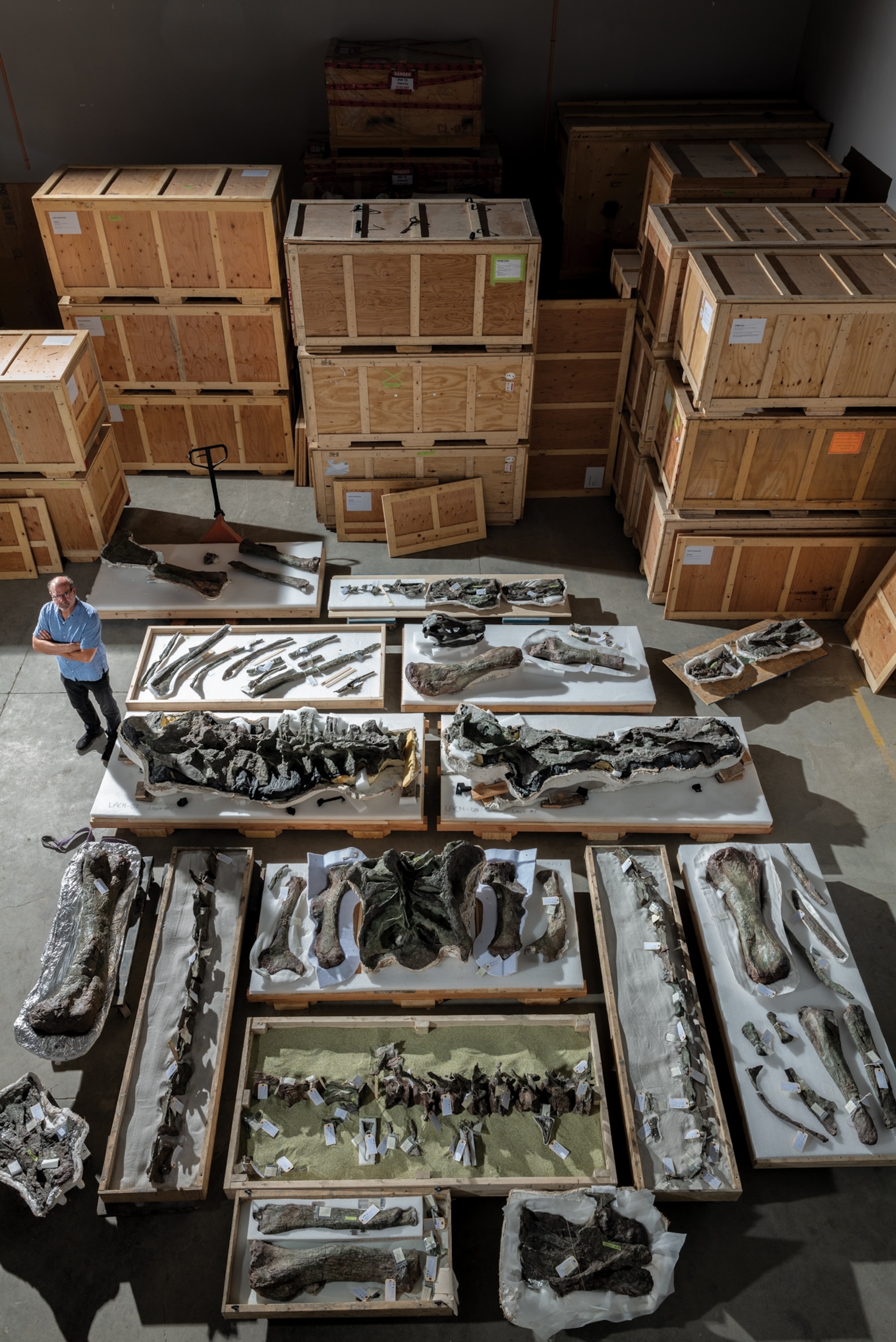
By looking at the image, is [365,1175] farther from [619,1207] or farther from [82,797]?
[82,797]

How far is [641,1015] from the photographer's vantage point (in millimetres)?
6957

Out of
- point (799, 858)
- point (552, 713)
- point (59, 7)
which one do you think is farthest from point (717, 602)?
point (59, 7)

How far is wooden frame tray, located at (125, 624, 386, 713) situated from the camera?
9172 millimetres

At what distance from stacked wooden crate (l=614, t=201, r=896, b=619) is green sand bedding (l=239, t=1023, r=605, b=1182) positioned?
5212 mm

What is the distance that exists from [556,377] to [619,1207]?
328 inches

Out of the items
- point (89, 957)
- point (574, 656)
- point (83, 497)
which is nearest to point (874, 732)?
point (574, 656)

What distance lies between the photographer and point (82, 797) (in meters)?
8.62

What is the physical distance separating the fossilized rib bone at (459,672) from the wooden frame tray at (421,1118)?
10.5ft

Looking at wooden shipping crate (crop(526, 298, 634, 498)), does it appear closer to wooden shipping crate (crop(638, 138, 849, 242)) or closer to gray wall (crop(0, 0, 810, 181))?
wooden shipping crate (crop(638, 138, 849, 242))

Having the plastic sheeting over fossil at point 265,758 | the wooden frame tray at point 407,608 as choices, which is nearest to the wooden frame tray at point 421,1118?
the plastic sheeting over fossil at point 265,758

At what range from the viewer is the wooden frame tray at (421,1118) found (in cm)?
614

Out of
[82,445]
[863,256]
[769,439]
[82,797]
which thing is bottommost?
[82,797]

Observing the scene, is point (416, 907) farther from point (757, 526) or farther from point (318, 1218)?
point (757, 526)

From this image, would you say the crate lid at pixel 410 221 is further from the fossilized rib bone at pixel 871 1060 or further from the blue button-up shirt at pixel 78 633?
the fossilized rib bone at pixel 871 1060
